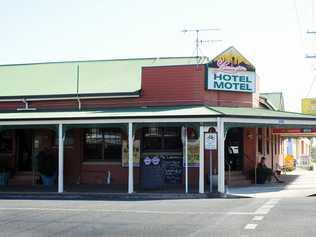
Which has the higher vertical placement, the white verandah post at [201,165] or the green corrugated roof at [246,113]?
the green corrugated roof at [246,113]

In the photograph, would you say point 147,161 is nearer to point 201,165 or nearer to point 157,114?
point 157,114

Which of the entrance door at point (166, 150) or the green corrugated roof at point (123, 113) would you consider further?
the entrance door at point (166, 150)

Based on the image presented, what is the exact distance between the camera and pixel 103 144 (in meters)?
28.9

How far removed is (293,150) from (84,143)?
40.6 m

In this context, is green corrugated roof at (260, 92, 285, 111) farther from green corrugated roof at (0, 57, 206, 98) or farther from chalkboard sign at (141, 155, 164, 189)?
chalkboard sign at (141, 155, 164, 189)

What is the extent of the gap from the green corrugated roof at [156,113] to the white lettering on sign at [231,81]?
98cm

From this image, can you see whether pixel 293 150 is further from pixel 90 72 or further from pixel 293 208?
pixel 293 208

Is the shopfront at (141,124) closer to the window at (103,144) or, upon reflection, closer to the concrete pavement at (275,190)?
the window at (103,144)

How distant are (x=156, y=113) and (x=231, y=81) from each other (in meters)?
4.75

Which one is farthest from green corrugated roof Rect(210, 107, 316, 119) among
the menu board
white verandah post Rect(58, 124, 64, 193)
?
white verandah post Rect(58, 124, 64, 193)

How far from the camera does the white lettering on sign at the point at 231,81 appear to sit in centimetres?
2762

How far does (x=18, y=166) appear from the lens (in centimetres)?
3038

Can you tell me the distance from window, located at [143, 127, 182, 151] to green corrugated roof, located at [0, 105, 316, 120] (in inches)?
44.1

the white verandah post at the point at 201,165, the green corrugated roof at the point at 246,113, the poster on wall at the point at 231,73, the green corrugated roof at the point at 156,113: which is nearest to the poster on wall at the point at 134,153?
the green corrugated roof at the point at 156,113
